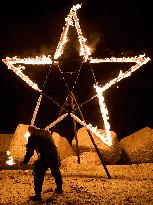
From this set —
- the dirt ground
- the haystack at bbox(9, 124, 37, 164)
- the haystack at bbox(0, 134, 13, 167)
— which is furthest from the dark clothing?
the haystack at bbox(0, 134, 13, 167)

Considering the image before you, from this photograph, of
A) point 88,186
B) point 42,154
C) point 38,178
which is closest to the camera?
point 38,178

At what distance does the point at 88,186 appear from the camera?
8.06m

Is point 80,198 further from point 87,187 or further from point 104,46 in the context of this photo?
point 104,46

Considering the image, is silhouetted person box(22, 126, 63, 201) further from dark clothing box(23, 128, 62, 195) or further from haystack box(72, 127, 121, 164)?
haystack box(72, 127, 121, 164)

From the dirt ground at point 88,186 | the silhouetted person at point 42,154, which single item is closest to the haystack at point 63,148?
the dirt ground at point 88,186

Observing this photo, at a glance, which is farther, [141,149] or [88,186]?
[141,149]

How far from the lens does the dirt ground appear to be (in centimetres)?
684

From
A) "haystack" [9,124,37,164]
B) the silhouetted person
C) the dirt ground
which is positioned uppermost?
"haystack" [9,124,37,164]

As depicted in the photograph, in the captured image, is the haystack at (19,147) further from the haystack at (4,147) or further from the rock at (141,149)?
the rock at (141,149)

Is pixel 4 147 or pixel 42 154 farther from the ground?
pixel 4 147

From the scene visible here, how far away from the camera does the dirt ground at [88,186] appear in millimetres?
6840

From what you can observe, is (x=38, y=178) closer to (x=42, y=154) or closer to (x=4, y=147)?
(x=42, y=154)

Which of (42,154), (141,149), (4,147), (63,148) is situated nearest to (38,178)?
(42,154)

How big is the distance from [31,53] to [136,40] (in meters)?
4.21
